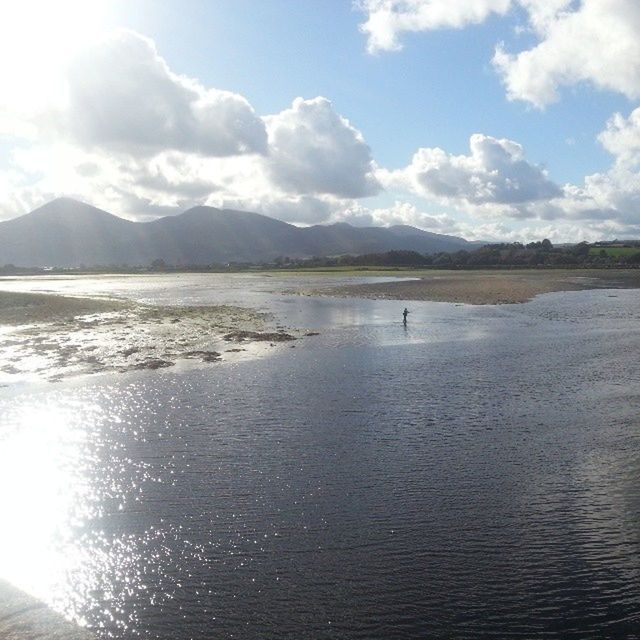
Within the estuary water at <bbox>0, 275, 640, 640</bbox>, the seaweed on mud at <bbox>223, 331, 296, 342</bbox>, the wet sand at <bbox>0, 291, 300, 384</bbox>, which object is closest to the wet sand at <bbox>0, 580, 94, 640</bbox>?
the estuary water at <bbox>0, 275, 640, 640</bbox>

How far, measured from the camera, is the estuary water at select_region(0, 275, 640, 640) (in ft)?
35.0

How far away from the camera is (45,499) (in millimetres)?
15555

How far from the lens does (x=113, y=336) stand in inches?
1777

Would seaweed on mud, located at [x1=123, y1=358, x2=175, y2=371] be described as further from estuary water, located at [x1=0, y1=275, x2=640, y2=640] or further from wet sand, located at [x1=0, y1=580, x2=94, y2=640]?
wet sand, located at [x1=0, y1=580, x2=94, y2=640]

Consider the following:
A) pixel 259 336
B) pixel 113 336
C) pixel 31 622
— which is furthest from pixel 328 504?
pixel 113 336

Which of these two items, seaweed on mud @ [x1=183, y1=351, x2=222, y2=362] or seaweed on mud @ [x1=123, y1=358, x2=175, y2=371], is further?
seaweed on mud @ [x1=183, y1=351, x2=222, y2=362]

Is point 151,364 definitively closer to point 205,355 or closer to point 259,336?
point 205,355

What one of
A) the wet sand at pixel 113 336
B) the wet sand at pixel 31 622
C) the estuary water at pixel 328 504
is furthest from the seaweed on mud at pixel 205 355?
the wet sand at pixel 31 622

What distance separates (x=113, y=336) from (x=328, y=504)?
112 ft

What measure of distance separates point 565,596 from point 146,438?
14052 mm

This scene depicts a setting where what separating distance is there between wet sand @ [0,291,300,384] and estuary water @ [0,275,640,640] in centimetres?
481

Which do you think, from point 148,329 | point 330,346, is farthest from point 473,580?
point 148,329

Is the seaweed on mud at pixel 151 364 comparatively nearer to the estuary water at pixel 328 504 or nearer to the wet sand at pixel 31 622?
the estuary water at pixel 328 504

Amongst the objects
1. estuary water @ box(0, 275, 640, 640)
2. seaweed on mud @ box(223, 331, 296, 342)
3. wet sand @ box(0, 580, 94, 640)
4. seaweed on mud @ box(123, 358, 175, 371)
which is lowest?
wet sand @ box(0, 580, 94, 640)
